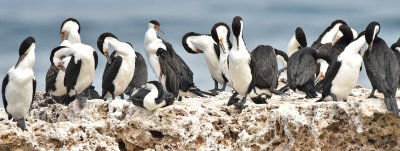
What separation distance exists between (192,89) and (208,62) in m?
1.87

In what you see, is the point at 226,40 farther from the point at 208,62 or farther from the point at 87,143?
the point at 87,143

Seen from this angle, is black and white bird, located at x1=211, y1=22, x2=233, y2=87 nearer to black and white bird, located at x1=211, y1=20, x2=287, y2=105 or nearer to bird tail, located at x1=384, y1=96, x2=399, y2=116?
black and white bird, located at x1=211, y1=20, x2=287, y2=105

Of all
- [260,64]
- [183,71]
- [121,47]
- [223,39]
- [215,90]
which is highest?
[223,39]

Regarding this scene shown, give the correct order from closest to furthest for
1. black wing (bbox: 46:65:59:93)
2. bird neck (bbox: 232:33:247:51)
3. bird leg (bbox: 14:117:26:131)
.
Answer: bird leg (bbox: 14:117:26:131)
bird neck (bbox: 232:33:247:51)
black wing (bbox: 46:65:59:93)

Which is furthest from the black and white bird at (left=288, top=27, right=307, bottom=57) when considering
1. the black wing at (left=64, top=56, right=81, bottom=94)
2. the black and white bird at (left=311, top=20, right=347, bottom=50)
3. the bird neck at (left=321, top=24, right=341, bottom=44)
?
the black wing at (left=64, top=56, right=81, bottom=94)

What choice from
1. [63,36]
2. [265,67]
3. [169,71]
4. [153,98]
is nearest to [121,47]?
[169,71]

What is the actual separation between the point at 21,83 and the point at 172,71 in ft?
10.3

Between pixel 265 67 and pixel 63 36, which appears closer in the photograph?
pixel 265 67

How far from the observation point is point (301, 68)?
12922mm

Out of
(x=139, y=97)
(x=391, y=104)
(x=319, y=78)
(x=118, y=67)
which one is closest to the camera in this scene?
(x=391, y=104)

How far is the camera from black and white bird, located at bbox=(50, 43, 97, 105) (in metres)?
12.9

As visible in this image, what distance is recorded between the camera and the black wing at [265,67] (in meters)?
12.6

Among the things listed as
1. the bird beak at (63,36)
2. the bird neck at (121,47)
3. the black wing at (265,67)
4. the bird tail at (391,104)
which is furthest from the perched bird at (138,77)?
the bird tail at (391,104)

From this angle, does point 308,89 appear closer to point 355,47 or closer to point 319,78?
point 319,78
